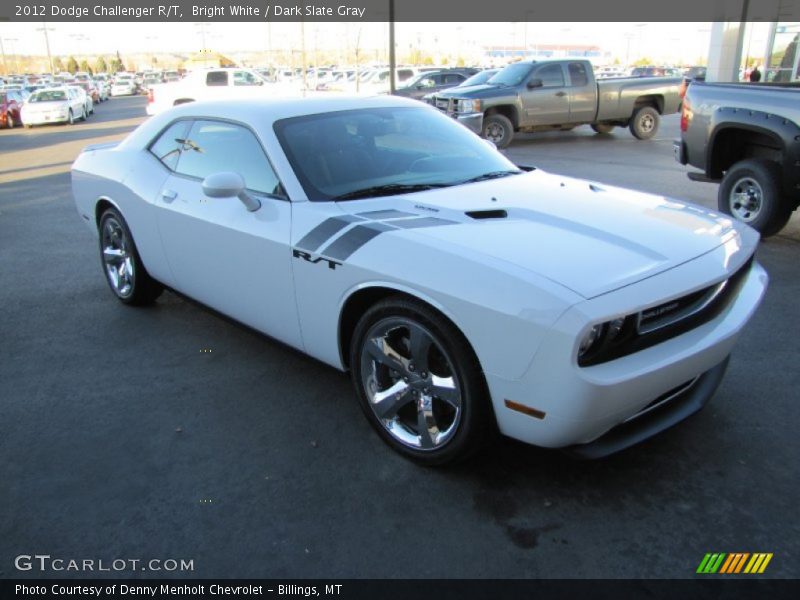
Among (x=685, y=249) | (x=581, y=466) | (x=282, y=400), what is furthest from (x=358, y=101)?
(x=581, y=466)

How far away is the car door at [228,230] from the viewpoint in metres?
3.40

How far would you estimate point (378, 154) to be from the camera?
3.72m

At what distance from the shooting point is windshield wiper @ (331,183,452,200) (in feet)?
11.1

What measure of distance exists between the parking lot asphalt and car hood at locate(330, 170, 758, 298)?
37.1 inches

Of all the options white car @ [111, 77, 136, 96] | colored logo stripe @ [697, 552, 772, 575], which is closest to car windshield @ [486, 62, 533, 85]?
colored logo stripe @ [697, 552, 772, 575]

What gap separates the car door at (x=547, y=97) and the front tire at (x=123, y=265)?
11.5m

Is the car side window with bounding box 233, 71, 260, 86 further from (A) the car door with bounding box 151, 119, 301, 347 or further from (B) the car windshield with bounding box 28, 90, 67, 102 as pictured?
(A) the car door with bounding box 151, 119, 301, 347

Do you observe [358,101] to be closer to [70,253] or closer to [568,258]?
[568,258]

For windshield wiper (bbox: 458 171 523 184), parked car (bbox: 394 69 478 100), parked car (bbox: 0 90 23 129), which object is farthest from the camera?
parked car (bbox: 0 90 23 129)

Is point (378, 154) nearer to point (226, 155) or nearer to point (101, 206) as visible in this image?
point (226, 155)

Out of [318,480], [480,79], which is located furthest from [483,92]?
[318,480]

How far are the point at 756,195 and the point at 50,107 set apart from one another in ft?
81.7

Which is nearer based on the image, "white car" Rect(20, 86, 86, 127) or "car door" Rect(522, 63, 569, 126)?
"car door" Rect(522, 63, 569, 126)

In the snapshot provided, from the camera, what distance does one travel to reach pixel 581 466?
3.00 metres
